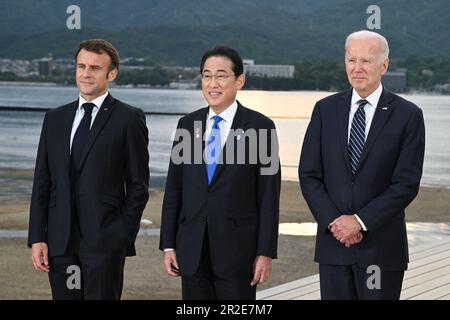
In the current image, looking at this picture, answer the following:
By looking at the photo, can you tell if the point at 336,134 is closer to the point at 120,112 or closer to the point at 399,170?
the point at 399,170

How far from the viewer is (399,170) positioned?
4.88m

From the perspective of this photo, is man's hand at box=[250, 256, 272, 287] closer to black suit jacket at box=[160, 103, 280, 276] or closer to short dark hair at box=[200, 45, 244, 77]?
black suit jacket at box=[160, 103, 280, 276]

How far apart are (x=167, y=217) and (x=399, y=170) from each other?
3.74 ft

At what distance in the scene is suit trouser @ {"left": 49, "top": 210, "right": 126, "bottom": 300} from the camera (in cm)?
484

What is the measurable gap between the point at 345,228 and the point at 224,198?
589mm

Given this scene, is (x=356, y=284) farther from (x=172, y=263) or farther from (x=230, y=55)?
(x=230, y=55)

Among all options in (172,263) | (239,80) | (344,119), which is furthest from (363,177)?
(172,263)

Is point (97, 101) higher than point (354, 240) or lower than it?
higher

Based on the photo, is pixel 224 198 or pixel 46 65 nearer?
pixel 224 198

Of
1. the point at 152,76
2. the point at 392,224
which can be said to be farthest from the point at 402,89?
the point at 392,224

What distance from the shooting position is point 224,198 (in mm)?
4836

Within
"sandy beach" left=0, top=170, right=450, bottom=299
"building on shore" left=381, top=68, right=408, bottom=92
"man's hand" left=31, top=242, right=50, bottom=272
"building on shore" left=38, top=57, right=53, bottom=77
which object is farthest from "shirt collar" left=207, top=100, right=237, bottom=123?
"building on shore" left=38, top=57, right=53, bottom=77

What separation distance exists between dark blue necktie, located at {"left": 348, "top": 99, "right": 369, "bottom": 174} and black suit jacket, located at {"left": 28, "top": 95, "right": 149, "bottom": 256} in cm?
101

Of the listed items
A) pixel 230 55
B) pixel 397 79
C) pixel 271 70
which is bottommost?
pixel 271 70
